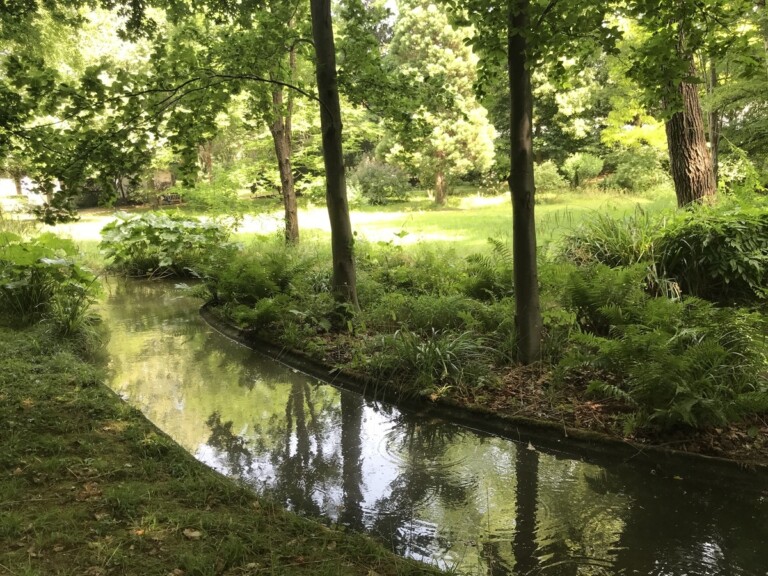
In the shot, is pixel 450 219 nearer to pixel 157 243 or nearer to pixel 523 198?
pixel 157 243

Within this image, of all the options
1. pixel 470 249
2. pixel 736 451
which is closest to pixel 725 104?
pixel 470 249

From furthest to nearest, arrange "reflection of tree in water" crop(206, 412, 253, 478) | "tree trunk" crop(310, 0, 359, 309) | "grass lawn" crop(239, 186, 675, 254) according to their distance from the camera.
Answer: "grass lawn" crop(239, 186, 675, 254) → "tree trunk" crop(310, 0, 359, 309) → "reflection of tree in water" crop(206, 412, 253, 478)

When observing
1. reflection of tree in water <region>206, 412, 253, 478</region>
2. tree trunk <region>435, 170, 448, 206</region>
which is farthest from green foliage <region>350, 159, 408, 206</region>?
reflection of tree in water <region>206, 412, 253, 478</region>

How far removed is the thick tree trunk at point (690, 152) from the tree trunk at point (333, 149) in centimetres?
471

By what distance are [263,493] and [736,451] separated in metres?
3.35

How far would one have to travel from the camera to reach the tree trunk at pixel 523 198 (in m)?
4.75

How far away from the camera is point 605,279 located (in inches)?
221

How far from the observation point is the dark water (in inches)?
120

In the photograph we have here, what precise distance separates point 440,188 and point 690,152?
16.7m

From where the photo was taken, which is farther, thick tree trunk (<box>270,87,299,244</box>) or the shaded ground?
thick tree trunk (<box>270,87,299,244</box>)

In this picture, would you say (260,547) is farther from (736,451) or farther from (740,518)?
(736,451)

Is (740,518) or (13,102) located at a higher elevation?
(13,102)

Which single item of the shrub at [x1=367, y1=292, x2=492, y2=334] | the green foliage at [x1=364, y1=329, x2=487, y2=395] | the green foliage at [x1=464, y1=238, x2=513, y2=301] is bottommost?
the green foliage at [x1=364, y1=329, x2=487, y2=395]

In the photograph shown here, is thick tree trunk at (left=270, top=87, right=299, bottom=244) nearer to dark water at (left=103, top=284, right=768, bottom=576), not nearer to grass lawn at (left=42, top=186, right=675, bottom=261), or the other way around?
grass lawn at (left=42, top=186, right=675, bottom=261)
